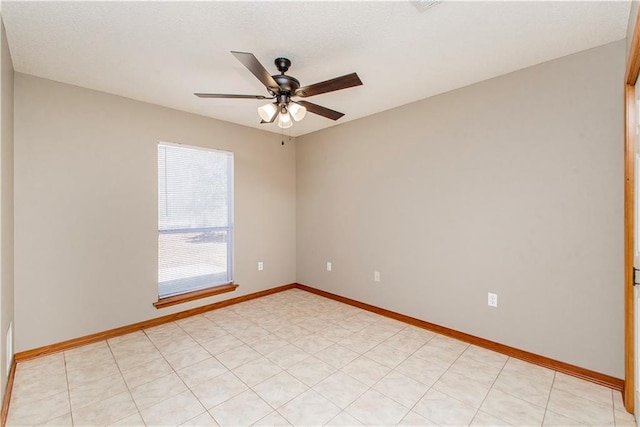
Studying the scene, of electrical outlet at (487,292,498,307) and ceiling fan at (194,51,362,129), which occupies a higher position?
ceiling fan at (194,51,362,129)

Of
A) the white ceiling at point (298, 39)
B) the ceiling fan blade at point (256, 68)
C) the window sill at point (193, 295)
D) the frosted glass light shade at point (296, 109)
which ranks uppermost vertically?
the white ceiling at point (298, 39)

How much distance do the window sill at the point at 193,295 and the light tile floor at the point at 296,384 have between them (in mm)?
337

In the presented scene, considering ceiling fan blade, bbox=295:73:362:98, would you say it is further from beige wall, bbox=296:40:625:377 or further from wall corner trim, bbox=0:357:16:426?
wall corner trim, bbox=0:357:16:426

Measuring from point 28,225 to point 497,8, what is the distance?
3991 millimetres

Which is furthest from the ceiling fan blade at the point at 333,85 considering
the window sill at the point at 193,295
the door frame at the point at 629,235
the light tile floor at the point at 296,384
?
the window sill at the point at 193,295

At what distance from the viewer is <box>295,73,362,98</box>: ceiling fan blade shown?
1.96 metres

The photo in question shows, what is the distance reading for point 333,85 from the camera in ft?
6.81

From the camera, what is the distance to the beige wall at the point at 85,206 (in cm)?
262

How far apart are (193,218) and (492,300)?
11.3 feet

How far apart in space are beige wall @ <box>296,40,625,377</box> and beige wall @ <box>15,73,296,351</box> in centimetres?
235

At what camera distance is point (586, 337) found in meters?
2.28

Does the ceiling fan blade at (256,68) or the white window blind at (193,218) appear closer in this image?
the ceiling fan blade at (256,68)

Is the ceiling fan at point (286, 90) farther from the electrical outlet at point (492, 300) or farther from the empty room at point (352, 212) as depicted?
the electrical outlet at point (492, 300)

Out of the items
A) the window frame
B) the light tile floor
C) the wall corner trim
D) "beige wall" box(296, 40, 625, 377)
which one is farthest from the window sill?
"beige wall" box(296, 40, 625, 377)
